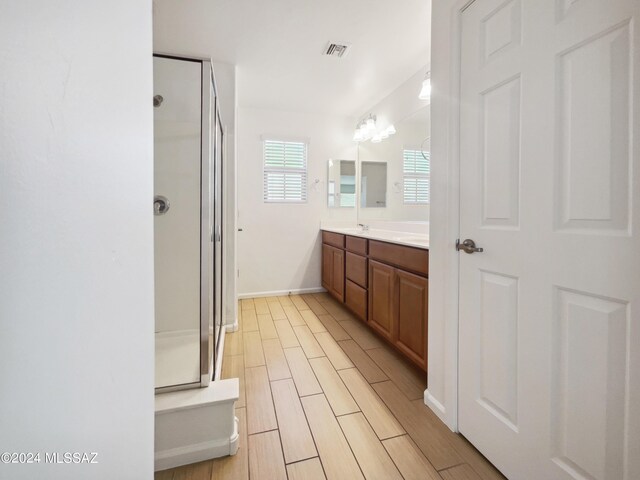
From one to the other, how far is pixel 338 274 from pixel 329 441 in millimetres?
1991

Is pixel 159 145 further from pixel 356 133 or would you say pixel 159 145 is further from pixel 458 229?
pixel 356 133

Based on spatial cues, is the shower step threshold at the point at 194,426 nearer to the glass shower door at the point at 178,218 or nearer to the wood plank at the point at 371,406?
the glass shower door at the point at 178,218

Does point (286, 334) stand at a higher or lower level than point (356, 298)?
lower

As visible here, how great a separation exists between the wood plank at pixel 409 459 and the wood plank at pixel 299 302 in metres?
1.99

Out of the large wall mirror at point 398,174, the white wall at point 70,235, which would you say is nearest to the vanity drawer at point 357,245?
the large wall mirror at point 398,174

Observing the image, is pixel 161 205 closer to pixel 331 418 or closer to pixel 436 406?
pixel 331 418

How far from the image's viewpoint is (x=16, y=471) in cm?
30

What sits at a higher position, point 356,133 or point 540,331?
point 356,133

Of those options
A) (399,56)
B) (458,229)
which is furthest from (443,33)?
(399,56)

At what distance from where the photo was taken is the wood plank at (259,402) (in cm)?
142

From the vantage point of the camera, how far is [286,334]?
2520mm

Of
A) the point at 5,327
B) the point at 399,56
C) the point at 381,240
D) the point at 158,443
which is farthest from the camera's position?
the point at 399,56

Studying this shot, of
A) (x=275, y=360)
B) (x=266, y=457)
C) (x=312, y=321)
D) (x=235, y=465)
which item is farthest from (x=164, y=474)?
(x=312, y=321)

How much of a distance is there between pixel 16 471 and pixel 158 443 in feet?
3.58
